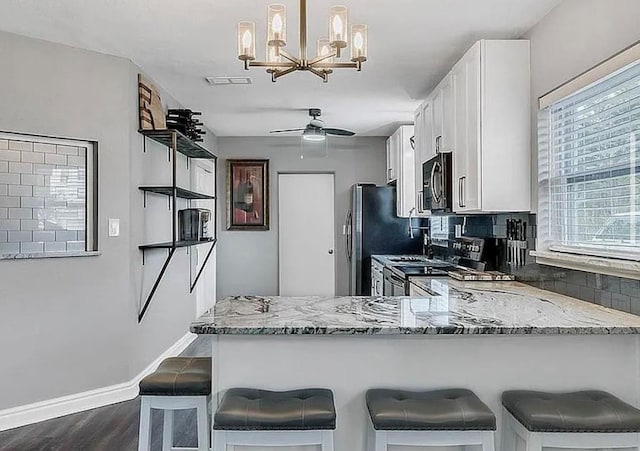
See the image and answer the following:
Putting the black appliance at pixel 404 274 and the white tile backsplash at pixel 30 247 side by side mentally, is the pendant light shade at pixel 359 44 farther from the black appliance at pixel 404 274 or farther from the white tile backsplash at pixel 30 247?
the white tile backsplash at pixel 30 247

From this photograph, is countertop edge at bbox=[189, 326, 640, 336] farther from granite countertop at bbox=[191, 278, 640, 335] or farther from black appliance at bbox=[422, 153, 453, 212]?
black appliance at bbox=[422, 153, 453, 212]

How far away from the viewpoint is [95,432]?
304 centimetres

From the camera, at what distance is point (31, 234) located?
128 inches

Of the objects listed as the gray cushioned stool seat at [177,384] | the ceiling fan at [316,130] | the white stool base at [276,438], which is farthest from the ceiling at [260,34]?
the white stool base at [276,438]

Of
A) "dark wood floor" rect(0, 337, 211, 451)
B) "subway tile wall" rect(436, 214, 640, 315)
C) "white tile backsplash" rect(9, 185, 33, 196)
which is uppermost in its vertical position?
"white tile backsplash" rect(9, 185, 33, 196)

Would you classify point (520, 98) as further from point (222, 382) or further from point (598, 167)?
point (222, 382)

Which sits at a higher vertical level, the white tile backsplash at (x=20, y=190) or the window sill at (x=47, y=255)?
the white tile backsplash at (x=20, y=190)

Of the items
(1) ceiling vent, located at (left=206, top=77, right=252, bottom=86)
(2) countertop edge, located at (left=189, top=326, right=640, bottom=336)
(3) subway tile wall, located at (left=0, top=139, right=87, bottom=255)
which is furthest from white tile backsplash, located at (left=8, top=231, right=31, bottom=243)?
(2) countertop edge, located at (left=189, top=326, right=640, bottom=336)

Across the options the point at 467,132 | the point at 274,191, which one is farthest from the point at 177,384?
the point at 274,191

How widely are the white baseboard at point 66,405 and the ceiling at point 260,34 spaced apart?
229 centimetres

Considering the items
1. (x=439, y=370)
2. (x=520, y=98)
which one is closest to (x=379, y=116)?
(x=520, y=98)

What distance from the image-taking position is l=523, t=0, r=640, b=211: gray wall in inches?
87.5

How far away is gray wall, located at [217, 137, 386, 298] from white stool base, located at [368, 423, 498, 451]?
5040 millimetres

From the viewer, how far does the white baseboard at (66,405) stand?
3135 millimetres
